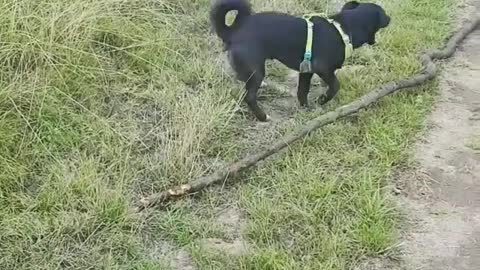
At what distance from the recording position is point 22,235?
107 inches

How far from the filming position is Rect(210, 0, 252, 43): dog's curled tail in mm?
3514

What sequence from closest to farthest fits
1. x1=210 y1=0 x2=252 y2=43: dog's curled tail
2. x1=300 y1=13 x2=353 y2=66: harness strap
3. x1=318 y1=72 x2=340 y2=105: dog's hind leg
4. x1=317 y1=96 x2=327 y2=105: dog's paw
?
x1=210 y1=0 x2=252 y2=43: dog's curled tail
x1=300 y1=13 x2=353 y2=66: harness strap
x1=318 y1=72 x2=340 y2=105: dog's hind leg
x1=317 y1=96 x2=327 y2=105: dog's paw

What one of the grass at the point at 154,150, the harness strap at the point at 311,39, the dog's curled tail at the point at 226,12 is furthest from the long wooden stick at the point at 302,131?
the dog's curled tail at the point at 226,12

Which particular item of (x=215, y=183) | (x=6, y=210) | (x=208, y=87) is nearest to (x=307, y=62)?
(x=208, y=87)

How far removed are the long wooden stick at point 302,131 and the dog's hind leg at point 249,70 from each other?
339 millimetres

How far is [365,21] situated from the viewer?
12.5ft

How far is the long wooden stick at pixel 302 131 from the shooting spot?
10.1 ft

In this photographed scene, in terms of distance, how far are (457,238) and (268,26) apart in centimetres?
141

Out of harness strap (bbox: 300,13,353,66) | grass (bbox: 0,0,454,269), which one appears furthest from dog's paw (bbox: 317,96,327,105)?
harness strap (bbox: 300,13,353,66)

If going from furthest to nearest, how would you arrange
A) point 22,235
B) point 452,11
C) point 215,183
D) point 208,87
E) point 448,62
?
point 452,11, point 448,62, point 208,87, point 215,183, point 22,235

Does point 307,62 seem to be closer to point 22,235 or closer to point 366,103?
point 366,103

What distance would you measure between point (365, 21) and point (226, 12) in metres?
0.80

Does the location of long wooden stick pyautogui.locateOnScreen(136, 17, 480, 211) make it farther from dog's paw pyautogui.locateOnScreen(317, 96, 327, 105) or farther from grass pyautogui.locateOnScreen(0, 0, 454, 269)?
dog's paw pyautogui.locateOnScreen(317, 96, 327, 105)

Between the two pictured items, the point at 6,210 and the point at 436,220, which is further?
the point at 436,220
